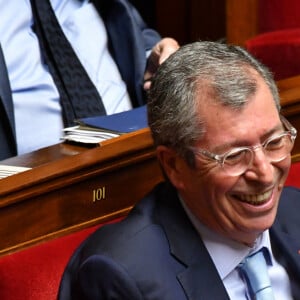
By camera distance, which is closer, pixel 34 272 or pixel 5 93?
pixel 34 272

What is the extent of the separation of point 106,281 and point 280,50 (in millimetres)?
1232

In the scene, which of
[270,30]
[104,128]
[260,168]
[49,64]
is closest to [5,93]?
[49,64]

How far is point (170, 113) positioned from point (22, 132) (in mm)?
729

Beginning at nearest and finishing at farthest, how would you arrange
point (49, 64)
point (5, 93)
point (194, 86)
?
point (194, 86)
point (5, 93)
point (49, 64)

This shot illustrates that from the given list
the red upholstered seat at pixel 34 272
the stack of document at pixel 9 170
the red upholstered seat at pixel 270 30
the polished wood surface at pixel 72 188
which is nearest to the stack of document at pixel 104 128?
the polished wood surface at pixel 72 188

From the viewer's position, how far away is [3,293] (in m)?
1.20

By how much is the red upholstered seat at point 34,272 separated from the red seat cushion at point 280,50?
1.03 metres

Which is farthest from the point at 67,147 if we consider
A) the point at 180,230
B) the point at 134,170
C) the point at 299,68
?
the point at 299,68

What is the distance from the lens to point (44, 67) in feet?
6.03

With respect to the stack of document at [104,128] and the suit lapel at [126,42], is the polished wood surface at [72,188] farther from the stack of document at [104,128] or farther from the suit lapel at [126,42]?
the suit lapel at [126,42]

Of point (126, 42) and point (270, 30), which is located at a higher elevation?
point (126, 42)

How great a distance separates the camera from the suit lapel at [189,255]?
109 cm

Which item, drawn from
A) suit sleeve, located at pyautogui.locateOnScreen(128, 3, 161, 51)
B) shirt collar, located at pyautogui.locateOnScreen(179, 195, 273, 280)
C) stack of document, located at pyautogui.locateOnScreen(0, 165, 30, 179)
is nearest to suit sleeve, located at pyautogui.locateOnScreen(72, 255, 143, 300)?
shirt collar, located at pyautogui.locateOnScreen(179, 195, 273, 280)

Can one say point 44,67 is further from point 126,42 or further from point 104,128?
point 104,128
